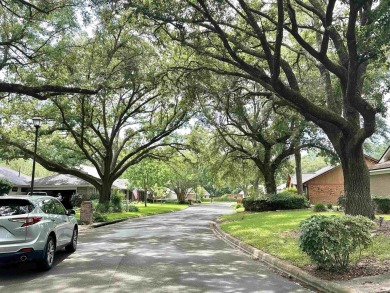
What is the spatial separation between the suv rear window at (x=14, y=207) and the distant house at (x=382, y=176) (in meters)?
25.5

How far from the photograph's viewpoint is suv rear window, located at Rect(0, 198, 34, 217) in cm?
837

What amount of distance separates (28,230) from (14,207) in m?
0.70

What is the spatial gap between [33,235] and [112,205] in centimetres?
A: 2711

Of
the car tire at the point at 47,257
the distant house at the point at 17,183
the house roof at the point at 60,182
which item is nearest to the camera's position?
the car tire at the point at 47,257

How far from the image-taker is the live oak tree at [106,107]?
21.2 meters

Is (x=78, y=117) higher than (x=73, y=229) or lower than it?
higher

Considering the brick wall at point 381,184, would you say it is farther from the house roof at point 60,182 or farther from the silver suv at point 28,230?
the house roof at point 60,182

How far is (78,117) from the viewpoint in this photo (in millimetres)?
29359

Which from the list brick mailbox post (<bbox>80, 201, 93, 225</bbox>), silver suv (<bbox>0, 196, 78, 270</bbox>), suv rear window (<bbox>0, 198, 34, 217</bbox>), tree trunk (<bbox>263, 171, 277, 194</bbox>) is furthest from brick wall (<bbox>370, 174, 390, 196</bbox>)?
suv rear window (<bbox>0, 198, 34, 217</bbox>)

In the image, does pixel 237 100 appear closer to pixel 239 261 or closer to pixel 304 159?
pixel 239 261

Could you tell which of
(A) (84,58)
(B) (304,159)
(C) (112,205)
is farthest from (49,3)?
(B) (304,159)

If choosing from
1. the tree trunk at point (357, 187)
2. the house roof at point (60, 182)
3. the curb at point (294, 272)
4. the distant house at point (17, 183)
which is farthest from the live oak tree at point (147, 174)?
the curb at point (294, 272)

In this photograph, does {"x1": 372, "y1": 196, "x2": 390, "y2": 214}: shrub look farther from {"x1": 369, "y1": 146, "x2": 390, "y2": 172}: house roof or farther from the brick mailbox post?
the brick mailbox post

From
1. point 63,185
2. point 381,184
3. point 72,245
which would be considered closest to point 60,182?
point 63,185
